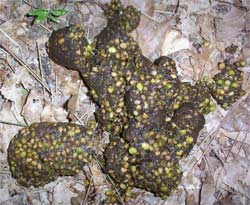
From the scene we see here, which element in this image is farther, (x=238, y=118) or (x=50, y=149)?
(x=238, y=118)

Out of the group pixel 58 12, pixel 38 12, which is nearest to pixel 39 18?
pixel 38 12

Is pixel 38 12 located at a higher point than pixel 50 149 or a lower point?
higher

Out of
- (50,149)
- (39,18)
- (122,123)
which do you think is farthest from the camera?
(39,18)

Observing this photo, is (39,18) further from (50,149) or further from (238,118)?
(238,118)

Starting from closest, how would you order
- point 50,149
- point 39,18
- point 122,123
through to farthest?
point 50,149 < point 122,123 < point 39,18

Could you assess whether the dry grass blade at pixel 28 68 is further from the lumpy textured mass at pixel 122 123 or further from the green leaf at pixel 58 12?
the green leaf at pixel 58 12

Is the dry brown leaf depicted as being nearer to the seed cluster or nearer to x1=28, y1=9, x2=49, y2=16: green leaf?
the seed cluster

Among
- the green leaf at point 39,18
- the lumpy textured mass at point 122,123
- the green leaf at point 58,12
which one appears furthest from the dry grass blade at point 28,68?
the green leaf at point 58,12

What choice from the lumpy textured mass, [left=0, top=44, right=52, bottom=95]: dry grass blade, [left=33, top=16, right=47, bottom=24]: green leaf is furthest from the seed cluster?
[left=33, top=16, right=47, bottom=24]: green leaf

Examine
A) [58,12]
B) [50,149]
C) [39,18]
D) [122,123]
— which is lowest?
[50,149]
